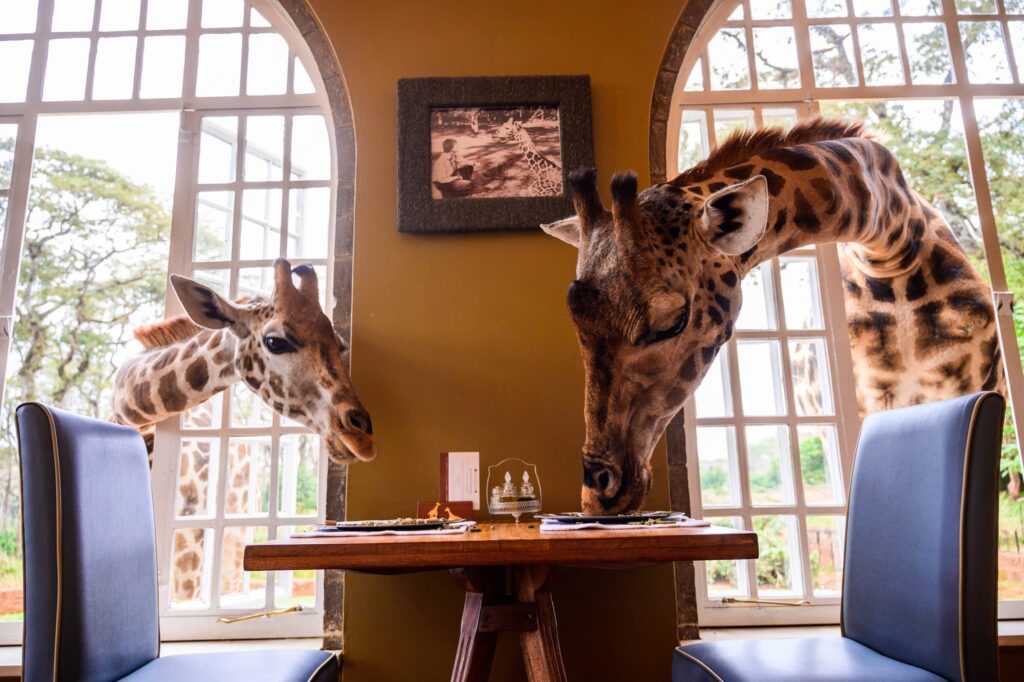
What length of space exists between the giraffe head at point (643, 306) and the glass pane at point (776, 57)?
1449 millimetres

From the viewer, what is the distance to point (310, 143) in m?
3.38

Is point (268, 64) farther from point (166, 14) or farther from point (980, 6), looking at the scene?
point (980, 6)

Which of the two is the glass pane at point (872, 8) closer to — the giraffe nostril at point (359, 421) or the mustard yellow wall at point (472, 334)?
the mustard yellow wall at point (472, 334)

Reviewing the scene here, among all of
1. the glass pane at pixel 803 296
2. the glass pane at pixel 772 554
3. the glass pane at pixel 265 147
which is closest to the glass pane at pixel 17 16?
the glass pane at pixel 265 147

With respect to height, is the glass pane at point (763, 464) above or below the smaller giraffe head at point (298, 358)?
below

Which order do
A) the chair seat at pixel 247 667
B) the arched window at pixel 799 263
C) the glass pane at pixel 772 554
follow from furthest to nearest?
the glass pane at pixel 772 554, the arched window at pixel 799 263, the chair seat at pixel 247 667

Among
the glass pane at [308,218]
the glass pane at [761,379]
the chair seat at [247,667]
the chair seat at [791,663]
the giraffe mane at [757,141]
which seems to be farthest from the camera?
the glass pane at [308,218]

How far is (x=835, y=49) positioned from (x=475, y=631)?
3.22m

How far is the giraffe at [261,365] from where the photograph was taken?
89.0 inches

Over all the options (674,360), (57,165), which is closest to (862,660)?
(674,360)

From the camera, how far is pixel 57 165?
7402mm

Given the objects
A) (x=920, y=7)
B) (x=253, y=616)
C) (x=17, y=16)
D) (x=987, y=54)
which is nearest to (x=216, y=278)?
(x=253, y=616)

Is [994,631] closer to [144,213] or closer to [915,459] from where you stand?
[915,459]

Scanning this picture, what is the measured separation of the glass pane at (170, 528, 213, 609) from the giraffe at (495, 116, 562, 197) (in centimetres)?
175
